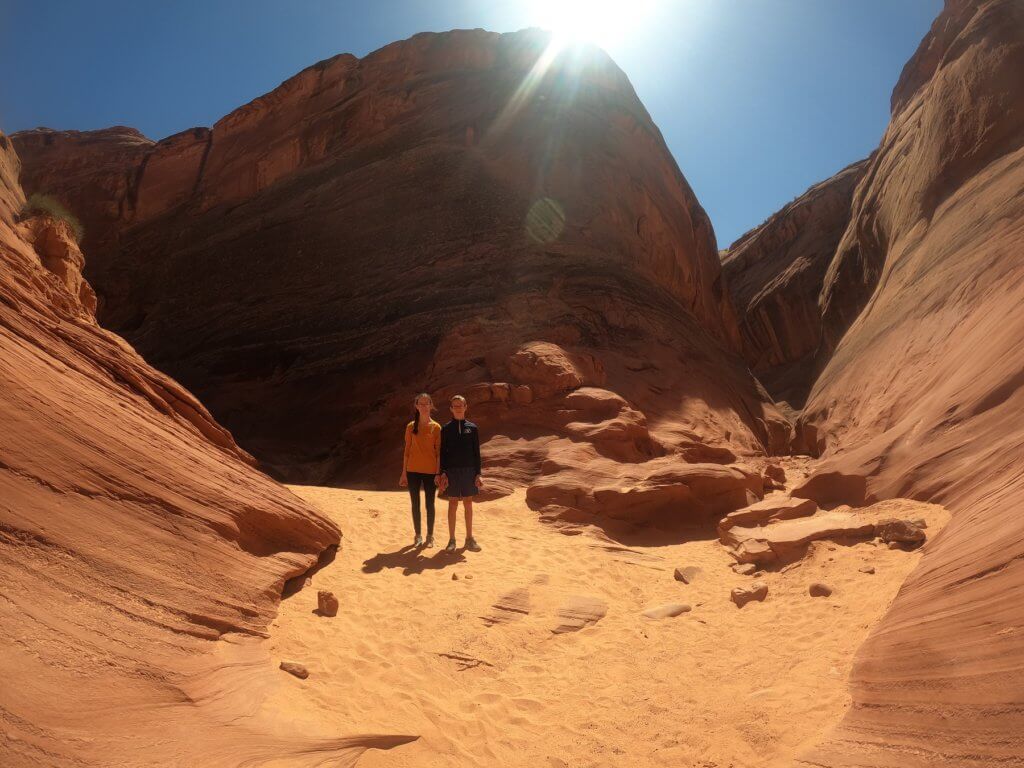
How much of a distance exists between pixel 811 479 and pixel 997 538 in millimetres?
5462

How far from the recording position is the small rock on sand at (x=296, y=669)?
4.21 metres

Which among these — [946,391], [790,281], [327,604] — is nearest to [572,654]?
[327,604]

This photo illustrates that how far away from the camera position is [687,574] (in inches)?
282

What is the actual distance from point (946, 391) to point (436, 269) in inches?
489

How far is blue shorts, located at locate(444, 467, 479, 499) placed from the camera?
7586mm

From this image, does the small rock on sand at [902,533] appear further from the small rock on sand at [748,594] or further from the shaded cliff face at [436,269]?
the shaded cliff face at [436,269]

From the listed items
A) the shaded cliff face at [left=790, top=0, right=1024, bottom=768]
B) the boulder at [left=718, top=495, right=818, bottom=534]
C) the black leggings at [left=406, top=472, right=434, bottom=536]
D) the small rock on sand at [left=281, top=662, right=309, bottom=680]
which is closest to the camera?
the shaded cliff face at [left=790, top=0, right=1024, bottom=768]

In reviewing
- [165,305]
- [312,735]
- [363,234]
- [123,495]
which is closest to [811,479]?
[312,735]

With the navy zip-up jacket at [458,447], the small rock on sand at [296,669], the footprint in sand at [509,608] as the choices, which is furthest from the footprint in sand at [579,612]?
the small rock on sand at [296,669]

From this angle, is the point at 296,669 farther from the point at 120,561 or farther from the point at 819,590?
the point at 819,590

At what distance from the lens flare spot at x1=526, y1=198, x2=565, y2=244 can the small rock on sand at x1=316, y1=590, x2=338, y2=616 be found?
46.9ft

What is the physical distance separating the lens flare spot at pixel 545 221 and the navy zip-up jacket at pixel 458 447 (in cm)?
1159

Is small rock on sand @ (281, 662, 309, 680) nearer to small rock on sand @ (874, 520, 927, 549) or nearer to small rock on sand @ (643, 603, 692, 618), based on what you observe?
small rock on sand @ (643, 603, 692, 618)

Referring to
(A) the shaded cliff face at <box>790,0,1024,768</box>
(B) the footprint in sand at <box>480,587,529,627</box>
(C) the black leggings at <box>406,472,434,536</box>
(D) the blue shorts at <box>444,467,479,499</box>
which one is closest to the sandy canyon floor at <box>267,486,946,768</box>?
(B) the footprint in sand at <box>480,587,529,627</box>
